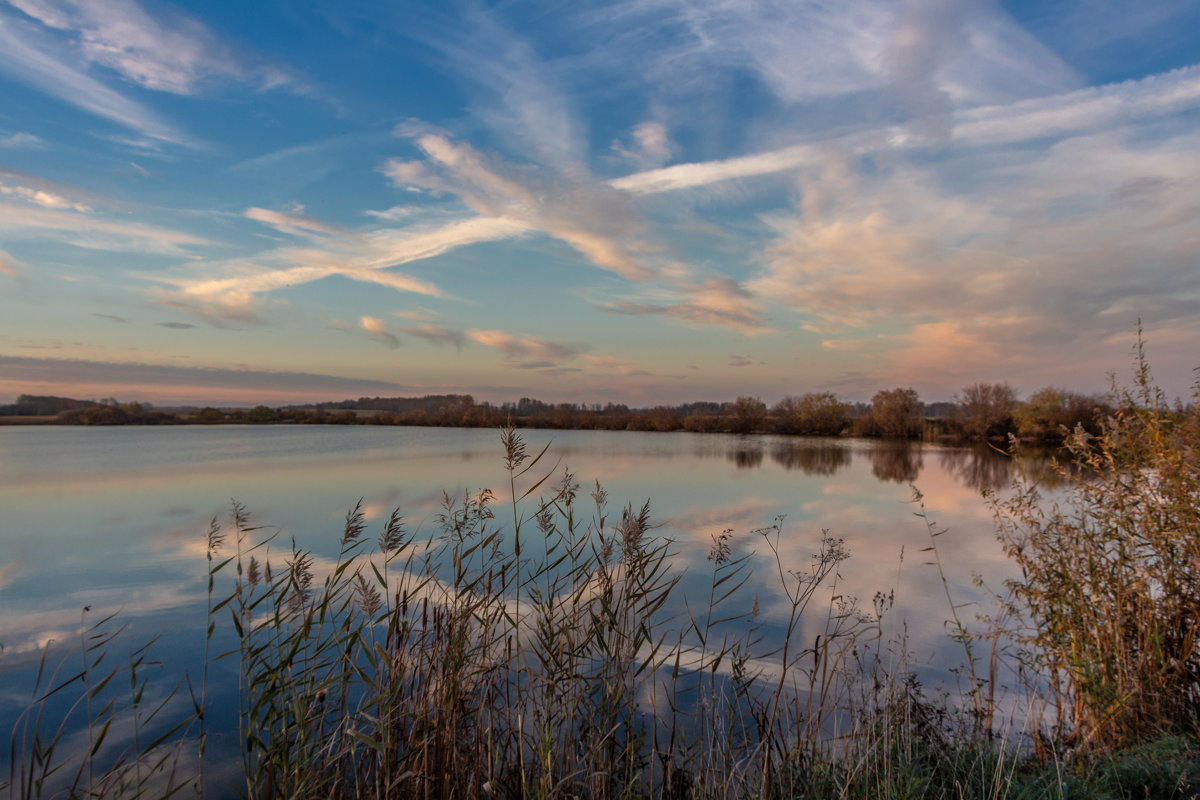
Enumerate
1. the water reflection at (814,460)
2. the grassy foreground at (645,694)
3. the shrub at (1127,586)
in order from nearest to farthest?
the grassy foreground at (645,694) < the shrub at (1127,586) < the water reflection at (814,460)

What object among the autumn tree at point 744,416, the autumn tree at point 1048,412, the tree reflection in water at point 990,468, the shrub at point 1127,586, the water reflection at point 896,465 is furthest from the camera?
the autumn tree at point 744,416

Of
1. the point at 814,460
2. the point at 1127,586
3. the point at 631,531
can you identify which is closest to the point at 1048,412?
the point at 814,460

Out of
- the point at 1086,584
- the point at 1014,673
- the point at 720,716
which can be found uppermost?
the point at 1086,584

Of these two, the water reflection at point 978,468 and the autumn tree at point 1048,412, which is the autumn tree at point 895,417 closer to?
the autumn tree at point 1048,412

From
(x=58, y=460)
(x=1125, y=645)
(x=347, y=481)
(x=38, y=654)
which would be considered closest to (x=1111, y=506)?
(x=1125, y=645)

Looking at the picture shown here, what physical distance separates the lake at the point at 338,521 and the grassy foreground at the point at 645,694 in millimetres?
692

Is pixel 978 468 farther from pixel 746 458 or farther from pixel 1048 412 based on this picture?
pixel 1048 412

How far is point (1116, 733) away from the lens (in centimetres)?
327

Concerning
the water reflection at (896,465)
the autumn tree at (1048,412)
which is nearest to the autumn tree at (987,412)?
the autumn tree at (1048,412)

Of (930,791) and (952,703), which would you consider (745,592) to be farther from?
(930,791)

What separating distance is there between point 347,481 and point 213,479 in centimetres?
302

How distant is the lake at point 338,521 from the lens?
16.3ft

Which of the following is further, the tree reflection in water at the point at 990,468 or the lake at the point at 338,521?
the tree reflection in water at the point at 990,468

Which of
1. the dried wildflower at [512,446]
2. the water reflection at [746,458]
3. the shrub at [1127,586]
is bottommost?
the water reflection at [746,458]
